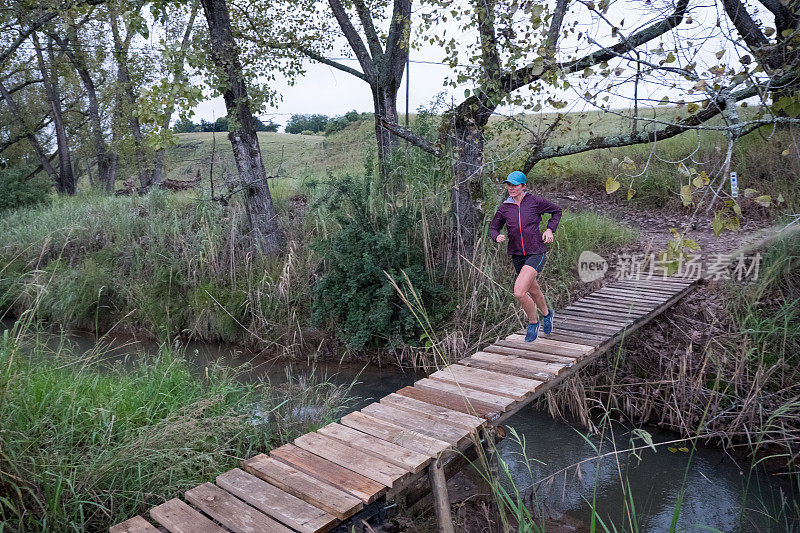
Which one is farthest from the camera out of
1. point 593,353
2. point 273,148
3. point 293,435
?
point 273,148

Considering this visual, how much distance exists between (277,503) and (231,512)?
20 cm

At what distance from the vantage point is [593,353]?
4258 mm

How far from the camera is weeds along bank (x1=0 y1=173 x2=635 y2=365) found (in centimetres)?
639

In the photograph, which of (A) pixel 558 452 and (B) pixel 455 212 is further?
(B) pixel 455 212

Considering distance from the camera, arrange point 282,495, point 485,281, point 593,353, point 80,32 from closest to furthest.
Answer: point 282,495
point 593,353
point 485,281
point 80,32

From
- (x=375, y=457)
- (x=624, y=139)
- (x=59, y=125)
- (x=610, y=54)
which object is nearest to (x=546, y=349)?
(x=375, y=457)

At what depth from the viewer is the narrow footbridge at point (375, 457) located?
2.35m

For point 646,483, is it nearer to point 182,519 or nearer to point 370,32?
point 182,519

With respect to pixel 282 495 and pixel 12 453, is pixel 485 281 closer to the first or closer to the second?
pixel 282 495

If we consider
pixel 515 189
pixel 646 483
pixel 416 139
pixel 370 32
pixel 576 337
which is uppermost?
pixel 370 32

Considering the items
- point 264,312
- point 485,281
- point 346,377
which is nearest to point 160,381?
point 346,377

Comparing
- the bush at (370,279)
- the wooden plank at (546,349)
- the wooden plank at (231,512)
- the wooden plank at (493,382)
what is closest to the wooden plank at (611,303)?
the wooden plank at (546,349)

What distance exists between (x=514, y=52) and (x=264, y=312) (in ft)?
14.5

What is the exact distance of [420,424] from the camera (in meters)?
3.12
